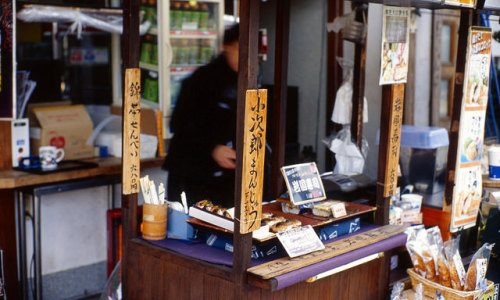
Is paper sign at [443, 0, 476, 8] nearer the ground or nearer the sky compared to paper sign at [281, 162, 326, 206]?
nearer the sky

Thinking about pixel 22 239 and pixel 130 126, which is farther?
pixel 22 239

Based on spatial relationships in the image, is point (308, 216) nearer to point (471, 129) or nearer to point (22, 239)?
point (471, 129)

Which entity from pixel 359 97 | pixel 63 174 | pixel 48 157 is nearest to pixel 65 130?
pixel 48 157

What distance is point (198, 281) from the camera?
→ 3557mm

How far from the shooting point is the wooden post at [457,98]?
472 centimetres

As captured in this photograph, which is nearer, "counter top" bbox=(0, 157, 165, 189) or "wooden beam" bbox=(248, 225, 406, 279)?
"wooden beam" bbox=(248, 225, 406, 279)

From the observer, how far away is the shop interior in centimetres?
504

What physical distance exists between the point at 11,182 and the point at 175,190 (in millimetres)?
1337

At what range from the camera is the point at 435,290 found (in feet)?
14.0

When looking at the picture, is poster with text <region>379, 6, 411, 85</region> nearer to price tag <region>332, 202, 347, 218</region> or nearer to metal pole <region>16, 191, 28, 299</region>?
price tag <region>332, 202, 347, 218</region>

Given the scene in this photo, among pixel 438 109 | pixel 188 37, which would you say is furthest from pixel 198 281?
pixel 438 109

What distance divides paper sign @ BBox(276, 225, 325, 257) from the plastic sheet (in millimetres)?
3528

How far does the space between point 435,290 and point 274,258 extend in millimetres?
1374

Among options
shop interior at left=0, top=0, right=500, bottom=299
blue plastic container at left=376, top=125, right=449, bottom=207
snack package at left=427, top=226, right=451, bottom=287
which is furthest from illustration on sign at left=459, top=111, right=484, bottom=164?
snack package at left=427, top=226, right=451, bottom=287
